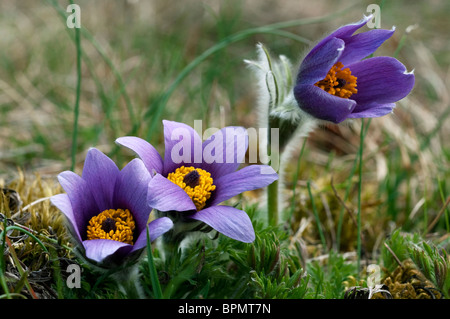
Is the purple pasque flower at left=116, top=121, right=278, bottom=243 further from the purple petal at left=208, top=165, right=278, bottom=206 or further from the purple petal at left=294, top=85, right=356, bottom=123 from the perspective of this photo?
the purple petal at left=294, top=85, right=356, bottom=123

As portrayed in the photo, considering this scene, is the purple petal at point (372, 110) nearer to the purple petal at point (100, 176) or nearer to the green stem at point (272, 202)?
the green stem at point (272, 202)

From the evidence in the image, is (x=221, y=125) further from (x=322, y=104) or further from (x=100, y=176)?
(x=100, y=176)

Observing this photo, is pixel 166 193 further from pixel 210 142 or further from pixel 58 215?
pixel 58 215

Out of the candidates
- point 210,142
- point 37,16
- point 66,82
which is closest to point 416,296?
point 210,142

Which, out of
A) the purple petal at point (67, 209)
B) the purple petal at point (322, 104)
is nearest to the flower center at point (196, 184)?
the purple petal at point (67, 209)

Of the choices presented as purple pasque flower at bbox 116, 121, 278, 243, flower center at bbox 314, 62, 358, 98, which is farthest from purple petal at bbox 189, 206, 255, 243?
flower center at bbox 314, 62, 358, 98

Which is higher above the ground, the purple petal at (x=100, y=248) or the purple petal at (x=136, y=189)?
the purple petal at (x=136, y=189)

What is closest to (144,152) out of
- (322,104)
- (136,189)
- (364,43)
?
(136,189)
